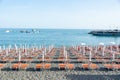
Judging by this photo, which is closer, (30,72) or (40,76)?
(40,76)

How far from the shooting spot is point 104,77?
14.9 metres

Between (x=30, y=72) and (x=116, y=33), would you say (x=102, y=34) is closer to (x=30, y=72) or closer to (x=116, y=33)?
(x=116, y=33)

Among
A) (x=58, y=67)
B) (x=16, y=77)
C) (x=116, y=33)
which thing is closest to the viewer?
(x=16, y=77)

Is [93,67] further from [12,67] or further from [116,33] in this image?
[116,33]

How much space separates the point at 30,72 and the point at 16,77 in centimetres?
155

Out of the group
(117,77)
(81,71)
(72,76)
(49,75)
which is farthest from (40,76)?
(117,77)

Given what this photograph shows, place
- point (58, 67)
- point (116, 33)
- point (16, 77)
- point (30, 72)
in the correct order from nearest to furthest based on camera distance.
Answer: point (16, 77)
point (30, 72)
point (58, 67)
point (116, 33)

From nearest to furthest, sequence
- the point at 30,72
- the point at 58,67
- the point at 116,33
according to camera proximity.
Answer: the point at 30,72, the point at 58,67, the point at 116,33

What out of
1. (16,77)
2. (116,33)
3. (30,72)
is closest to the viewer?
(16,77)

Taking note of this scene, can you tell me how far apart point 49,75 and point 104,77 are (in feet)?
9.29

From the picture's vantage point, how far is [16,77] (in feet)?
48.7

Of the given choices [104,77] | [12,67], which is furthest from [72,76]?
[12,67]

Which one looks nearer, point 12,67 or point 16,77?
point 16,77

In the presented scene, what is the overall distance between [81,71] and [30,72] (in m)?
2.85
